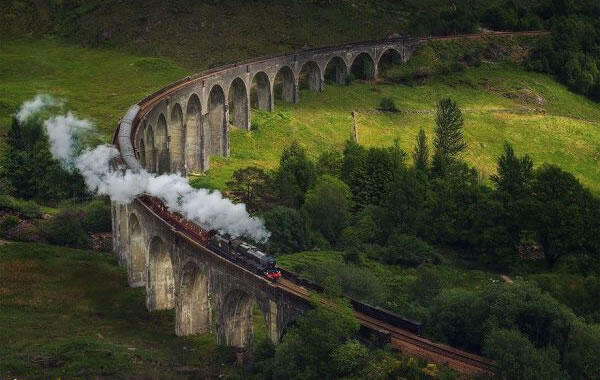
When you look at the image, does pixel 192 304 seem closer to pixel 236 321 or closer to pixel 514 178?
pixel 236 321

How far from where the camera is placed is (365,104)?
148 meters

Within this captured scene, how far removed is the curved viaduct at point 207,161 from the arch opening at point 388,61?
0.25m

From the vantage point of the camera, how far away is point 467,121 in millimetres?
A: 143750

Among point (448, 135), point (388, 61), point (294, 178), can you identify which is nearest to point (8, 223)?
point (294, 178)

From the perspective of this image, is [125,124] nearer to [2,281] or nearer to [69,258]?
[69,258]

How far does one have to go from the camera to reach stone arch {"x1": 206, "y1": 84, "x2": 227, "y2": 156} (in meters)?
122

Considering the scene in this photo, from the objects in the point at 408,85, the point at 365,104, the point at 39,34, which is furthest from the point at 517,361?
the point at 39,34

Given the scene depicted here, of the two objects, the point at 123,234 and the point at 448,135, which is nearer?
the point at 123,234

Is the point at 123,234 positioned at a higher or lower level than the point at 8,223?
lower

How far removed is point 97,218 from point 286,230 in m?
20.7

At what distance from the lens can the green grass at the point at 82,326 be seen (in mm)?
60938

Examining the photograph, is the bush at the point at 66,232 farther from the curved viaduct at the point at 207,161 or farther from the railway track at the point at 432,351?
the railway track at the point at 432,351

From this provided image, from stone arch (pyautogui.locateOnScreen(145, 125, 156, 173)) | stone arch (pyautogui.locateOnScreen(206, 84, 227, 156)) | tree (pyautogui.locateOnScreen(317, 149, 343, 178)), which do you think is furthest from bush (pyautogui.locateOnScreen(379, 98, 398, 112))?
stone arch (pyautogui.locateOnScreen(145, 125, 156, 173))

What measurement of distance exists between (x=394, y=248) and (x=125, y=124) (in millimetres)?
30368
